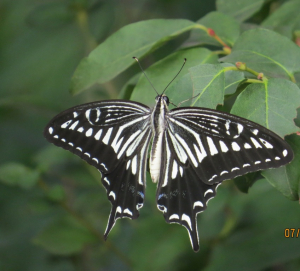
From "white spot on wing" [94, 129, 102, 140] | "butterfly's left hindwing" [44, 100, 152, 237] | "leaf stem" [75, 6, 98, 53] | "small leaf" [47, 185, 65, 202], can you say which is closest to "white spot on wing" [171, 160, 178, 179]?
"butterfly's left hindwing" [44, 100, 152, 237]

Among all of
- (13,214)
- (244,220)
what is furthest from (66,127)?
(13,214)

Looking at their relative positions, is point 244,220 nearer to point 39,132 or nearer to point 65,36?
point 39,132

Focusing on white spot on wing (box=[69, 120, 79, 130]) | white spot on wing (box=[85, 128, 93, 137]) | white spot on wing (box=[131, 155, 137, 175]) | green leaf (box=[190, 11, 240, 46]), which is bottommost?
white spot on wing (box=[131, 155, 137, 175])

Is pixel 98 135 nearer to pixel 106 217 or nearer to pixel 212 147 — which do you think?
pixel 212 147

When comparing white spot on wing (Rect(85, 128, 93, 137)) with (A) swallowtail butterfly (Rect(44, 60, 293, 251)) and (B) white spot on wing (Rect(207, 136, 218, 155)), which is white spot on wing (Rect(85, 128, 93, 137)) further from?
(B) white spot on wing (Rect(207, 136, 218, 155))

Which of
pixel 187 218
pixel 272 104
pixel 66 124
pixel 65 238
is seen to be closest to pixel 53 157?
pixel 65 238
